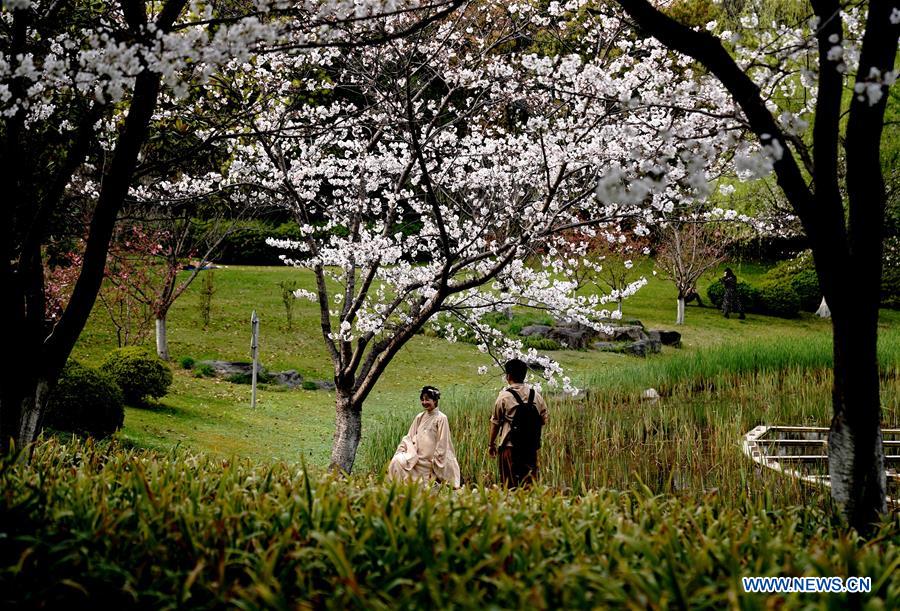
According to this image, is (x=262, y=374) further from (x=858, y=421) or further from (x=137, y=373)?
(x=858, y=421)

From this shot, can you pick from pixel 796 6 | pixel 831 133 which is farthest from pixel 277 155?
pixel 796 6

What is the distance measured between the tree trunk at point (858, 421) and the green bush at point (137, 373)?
10384 millimetres

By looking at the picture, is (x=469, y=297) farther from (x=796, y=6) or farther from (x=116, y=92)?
(x=796, y=6)

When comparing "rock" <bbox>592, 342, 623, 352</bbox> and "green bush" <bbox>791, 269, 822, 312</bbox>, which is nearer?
"rock" <bbox>592, 342, 623, 352</bbox>

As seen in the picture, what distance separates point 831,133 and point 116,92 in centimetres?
409

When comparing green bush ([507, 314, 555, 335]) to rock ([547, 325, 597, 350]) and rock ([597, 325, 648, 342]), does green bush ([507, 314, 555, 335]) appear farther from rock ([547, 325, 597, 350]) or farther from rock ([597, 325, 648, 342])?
rock ([597, 325, 648, 342])

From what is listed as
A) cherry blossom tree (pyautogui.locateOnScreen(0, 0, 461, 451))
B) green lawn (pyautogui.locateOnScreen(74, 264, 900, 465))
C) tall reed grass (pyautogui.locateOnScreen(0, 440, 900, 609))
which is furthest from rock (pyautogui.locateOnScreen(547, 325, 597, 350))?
tall reed grass (pyautogui.locateOnScreen(0, 440, 900, 609))

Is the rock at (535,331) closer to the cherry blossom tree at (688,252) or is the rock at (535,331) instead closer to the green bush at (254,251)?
the cherry blossom tree at (688,252)

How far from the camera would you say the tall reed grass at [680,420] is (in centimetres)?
793

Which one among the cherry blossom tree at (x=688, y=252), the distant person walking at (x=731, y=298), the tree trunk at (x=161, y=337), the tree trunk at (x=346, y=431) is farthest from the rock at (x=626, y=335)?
the tree trunk at (x=346, y=431)

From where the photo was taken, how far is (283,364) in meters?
17.2

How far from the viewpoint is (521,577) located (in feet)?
10.1

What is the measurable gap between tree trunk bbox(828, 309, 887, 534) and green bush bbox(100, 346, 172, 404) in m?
10.4

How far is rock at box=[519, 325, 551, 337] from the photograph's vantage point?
21453 millimetres
